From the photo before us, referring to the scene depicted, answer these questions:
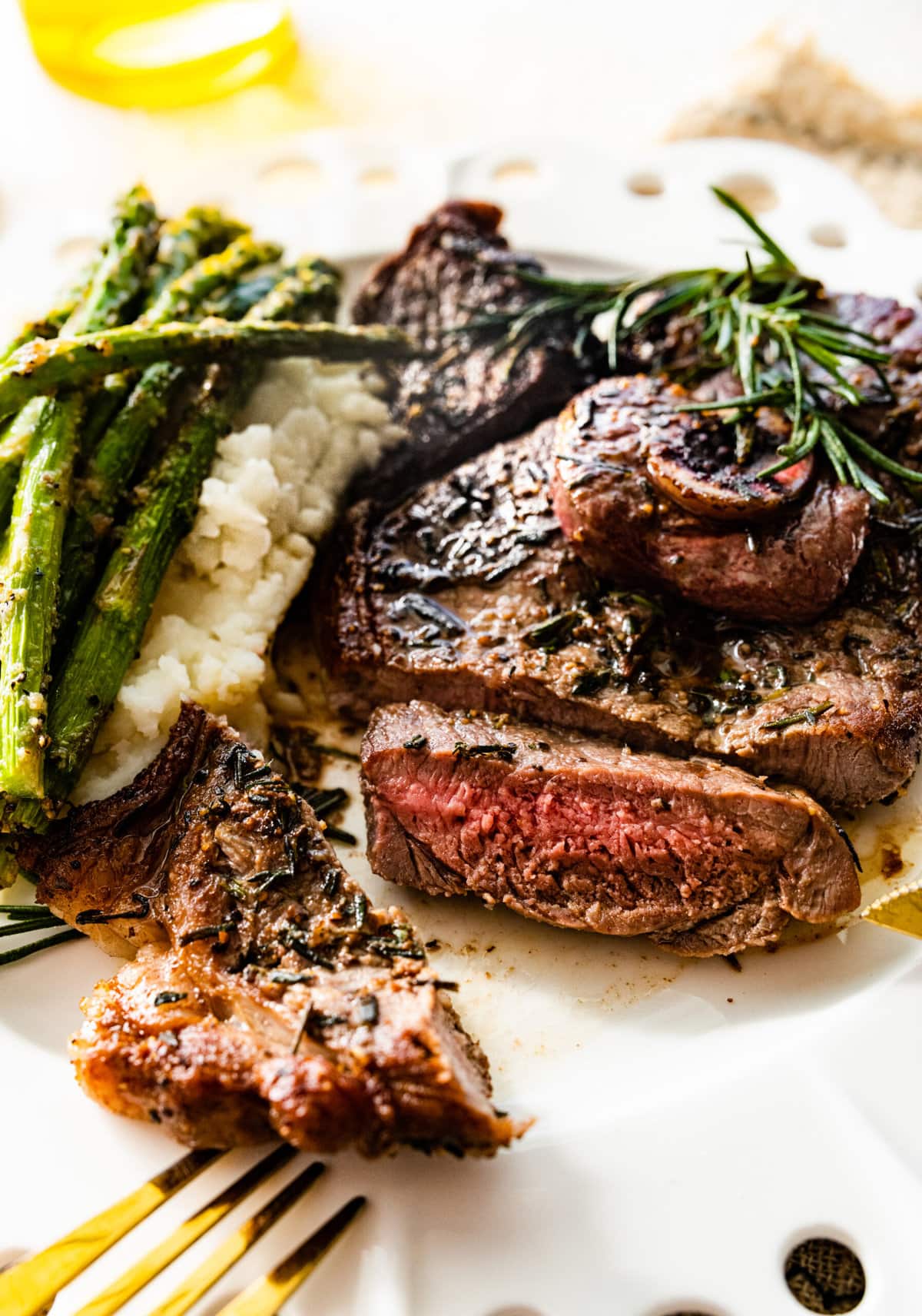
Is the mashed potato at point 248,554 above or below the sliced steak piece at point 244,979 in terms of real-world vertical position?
above

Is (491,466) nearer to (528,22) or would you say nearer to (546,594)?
(546,594)

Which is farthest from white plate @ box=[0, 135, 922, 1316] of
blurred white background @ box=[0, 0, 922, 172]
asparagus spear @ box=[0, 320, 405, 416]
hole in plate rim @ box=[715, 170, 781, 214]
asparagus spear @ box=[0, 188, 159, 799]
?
blurred white background @ box=[0, 0, 922, 172]

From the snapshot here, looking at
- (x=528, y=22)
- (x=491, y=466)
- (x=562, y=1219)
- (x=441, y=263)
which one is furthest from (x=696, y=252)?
(x=562, y=1219)

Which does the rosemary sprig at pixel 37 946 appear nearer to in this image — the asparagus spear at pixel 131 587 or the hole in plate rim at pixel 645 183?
the asparagus spear at pixel 131 587

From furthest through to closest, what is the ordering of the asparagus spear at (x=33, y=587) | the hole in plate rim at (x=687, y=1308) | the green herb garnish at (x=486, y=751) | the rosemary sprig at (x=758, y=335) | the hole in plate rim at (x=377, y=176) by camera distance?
1. the hole in plate rim at (x=377, y=176)
2. the rosemary sprig at (x=758, y=335)
3. the green herb garnish at (x=486, y=751)
4. the asparagus spear at (x=33, y=587)
5. the hole in plate rim at (x=687, y=1308)

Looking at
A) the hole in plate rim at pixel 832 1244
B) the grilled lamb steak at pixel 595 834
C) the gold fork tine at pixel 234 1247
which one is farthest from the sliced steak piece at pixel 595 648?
the gold fork tine at pixel 234 1247

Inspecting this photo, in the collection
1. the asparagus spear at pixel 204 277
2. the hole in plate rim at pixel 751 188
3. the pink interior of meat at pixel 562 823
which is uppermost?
the asparagus spear at pixel 204 277

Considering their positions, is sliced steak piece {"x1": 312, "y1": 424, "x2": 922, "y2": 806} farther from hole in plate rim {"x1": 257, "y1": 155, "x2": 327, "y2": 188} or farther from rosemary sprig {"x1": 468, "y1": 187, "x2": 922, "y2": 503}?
hole in plate rim {"x1": 257, "y1": 155, "x2": 327, "y2": 188}
